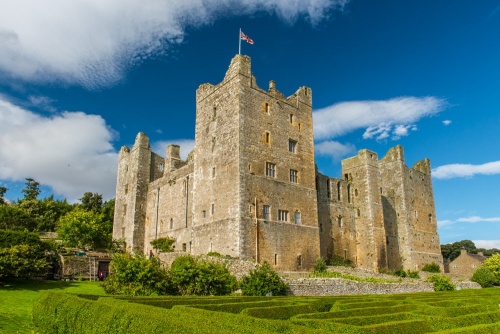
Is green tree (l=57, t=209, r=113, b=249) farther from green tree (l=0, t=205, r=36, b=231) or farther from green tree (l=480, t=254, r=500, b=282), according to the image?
green tree (l=480, t=254, r=500, b=282)

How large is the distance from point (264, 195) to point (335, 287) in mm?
9567

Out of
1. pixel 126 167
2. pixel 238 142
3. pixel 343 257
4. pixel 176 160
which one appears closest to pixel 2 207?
pixel 126 167

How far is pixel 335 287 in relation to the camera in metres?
28.2

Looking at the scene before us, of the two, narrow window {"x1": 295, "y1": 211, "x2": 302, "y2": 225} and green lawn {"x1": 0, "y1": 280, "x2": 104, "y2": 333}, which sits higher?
narrow window {"x1": 295, "y1": 211, "x2": 302, "y2": 225}

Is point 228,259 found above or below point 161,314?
above

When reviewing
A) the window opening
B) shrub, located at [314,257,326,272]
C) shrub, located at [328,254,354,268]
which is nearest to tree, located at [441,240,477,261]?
shrub, located at [328,254,354,268]

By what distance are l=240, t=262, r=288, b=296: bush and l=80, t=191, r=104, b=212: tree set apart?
53.6 meters

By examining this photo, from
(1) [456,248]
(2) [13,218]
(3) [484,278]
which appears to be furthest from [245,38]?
(1) [456,248]

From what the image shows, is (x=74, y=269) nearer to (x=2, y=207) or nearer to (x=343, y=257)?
(x=343, y=257)

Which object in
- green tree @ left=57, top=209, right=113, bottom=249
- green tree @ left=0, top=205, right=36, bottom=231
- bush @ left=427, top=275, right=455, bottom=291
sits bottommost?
bush @ left=427, top=275, right=455, bottom=291

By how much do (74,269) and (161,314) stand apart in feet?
82.8

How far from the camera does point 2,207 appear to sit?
59844 millimetres

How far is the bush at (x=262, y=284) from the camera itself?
23922 millimetres

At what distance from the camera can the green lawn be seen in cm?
1581
